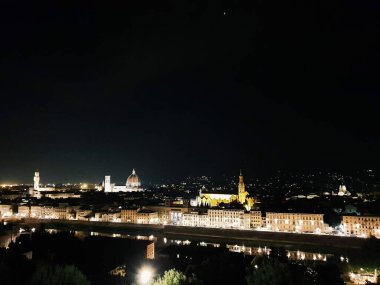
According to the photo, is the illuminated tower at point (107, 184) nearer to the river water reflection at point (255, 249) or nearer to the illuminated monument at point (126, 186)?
the illuminated monument at point (126, 186)

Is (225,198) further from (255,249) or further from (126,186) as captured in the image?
(126,186)

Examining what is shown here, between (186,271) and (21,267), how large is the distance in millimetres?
7248

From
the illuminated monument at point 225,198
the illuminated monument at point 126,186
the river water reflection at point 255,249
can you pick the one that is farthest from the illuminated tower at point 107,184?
the river water reflection at point 255,249

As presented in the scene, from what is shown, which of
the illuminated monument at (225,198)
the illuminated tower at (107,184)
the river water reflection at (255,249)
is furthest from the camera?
the illuminated tower at (107,184)

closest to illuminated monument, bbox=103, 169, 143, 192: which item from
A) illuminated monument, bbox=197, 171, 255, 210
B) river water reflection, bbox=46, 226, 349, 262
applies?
illuminated monument, bbox=197, 171, 255, 210

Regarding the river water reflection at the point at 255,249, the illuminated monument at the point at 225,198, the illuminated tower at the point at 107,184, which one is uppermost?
the illuminated tower at the point at 107,184

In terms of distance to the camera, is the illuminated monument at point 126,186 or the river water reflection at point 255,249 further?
the illuminated monument at point 126,186

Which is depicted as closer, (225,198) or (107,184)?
(225,198)

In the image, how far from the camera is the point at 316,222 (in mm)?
35875

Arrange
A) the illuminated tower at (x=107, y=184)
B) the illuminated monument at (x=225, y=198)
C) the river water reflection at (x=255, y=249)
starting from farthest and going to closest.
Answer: the illuminated tower at (x=107, y=184) → the illuminated monument at (x=225, y=198) → the river water reflection at (x=255, y=249)

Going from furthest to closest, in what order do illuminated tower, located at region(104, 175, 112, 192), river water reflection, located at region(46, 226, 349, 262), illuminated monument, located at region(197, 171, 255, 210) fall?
illuminated tower, located at region(104, 175, 112, 192), illuminated monument, located at region(197, 171, 255, 210), river water reflection, located at region(46, 226, 349, 262)

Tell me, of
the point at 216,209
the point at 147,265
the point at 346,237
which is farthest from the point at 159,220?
the point at 147,265


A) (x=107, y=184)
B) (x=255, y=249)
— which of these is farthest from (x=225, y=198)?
(x=107, y=184)

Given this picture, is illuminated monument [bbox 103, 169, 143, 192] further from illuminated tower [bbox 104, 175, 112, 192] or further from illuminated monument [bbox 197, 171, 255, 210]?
illuminated monument [bbox 197, 171, 255, 210]
